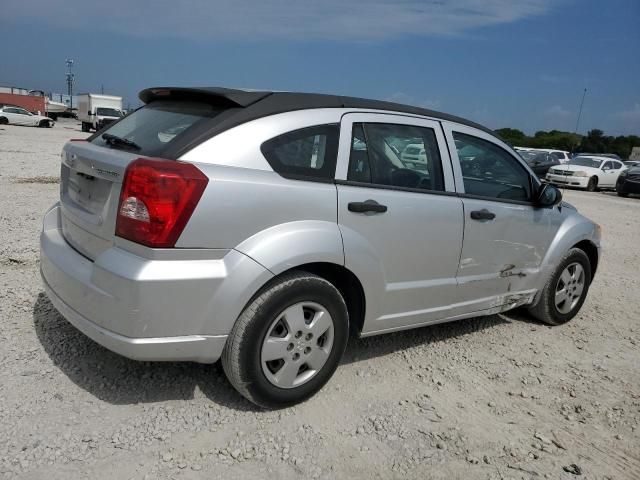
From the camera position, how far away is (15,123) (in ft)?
126

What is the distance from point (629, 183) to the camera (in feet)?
70.4

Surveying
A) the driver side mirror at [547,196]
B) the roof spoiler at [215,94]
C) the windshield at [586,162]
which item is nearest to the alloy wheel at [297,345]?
the roof spoiler at [215,94]

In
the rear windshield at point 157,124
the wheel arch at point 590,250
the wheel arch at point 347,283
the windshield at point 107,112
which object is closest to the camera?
the rear windshield at point 157,124

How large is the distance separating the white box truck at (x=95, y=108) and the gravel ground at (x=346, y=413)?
35.4 meters

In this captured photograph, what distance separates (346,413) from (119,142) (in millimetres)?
2009

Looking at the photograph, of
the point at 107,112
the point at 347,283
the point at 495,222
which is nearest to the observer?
the point at 347,283

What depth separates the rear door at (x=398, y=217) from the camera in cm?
312

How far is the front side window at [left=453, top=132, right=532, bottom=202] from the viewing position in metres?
3.85

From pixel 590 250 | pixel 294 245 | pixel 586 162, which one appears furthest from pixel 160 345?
pixel 586 162

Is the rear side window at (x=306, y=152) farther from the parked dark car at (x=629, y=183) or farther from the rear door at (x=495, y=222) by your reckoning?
the parked dark car at (x=629, y=183)

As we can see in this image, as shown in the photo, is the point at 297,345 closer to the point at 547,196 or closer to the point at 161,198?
the point at 161,198

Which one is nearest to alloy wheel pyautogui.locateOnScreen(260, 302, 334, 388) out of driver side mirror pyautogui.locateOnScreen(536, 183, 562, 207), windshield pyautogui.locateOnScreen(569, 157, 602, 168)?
driver side mirror pyautogui.locateOnScreen(536, 183, 562, 207)

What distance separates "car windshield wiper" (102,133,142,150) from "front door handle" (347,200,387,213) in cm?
120

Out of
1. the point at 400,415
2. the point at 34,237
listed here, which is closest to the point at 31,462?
the point at 400,415
